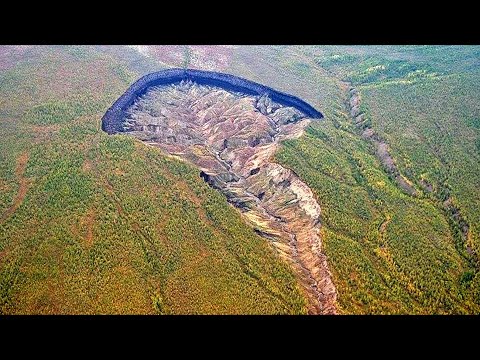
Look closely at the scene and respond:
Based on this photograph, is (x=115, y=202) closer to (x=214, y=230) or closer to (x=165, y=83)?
(x=214, y=230)

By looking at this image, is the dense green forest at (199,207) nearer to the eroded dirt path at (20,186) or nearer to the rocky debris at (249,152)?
Answer: the eroded dirt path at (20,186)

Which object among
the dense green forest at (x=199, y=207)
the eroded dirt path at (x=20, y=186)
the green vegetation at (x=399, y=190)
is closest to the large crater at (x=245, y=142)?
the dense green forest at (x=199, y=207)

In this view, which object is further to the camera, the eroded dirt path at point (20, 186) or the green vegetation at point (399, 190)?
the eroded dirt path at point (20, 186)

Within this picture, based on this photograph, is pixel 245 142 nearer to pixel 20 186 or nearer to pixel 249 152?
pixel 249 152

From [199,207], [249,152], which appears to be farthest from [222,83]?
[199,207]

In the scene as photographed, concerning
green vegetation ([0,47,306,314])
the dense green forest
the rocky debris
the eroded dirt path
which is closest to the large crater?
the rocky debris
